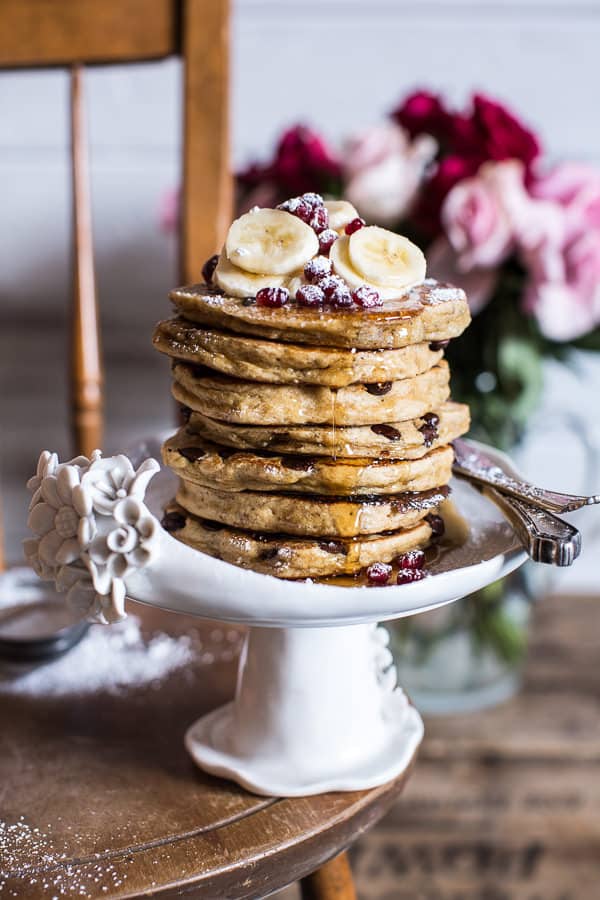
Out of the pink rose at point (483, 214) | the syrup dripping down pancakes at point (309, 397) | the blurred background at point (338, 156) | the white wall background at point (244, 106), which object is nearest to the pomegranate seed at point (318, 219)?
the syrup dripping down pancakes at point (309, 397)

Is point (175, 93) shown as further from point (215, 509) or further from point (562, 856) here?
point (562, 856)

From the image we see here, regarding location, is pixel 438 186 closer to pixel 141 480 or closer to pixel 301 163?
pixel 301 163

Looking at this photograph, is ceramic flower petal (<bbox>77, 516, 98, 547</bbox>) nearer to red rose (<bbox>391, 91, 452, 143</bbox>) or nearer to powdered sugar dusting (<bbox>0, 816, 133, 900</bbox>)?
powdered sugar dusting (<bbox>0, 816, 133, 900</bbox>)

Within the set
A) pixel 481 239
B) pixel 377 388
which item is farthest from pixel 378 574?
pixel 481 239

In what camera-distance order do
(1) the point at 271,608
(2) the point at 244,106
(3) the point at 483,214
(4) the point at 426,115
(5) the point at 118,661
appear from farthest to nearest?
(2) the point at 244,106 < (4) the point at 426,115 < (3) the point at 483,214 < (5) the point at 118,661 < (1) the point at 271,608

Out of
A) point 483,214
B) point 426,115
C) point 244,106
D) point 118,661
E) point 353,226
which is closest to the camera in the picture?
point 353,226

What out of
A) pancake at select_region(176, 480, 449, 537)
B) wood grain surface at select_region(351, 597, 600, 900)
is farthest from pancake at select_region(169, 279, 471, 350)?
wood grain surface at select_region(351, 597, 600, 900)

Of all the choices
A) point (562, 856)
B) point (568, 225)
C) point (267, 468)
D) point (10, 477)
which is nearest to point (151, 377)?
point (10, 477)

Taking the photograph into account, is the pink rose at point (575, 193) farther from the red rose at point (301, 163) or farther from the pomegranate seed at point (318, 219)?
the pomegranate seed at point (318, 219)

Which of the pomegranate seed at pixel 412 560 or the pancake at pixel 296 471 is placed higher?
the pancake at pixel 296 471
